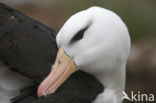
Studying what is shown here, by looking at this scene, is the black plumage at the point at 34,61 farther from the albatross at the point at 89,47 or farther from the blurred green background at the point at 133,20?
the blurred green background at the point at 133,20

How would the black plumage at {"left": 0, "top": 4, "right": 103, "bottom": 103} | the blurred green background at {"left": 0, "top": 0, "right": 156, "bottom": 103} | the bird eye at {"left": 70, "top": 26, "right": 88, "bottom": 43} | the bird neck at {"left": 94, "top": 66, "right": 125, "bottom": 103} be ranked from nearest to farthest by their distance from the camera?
the bird eye at {"left": 70, "top": 26, "right": 88, "bottom": 43}
the black plumage at {"left": 0, "top": 4, "right": 103, "bottom": 103}
the bird neck at {"left": 94, "top": 66, "right": 125, "bottom": 103}
the blurred green background at {"left": 0, "top": 0, "right": 156, "bottom": 103}

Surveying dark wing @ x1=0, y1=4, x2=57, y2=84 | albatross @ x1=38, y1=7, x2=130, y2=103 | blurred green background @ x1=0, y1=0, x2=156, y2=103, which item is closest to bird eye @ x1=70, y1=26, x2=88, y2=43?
albatross @ x1=38, y1=7, x2=130, y2=103

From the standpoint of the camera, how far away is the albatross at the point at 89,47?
400cm

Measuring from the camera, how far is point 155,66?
26.1ft

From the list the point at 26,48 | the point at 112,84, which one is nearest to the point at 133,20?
the point at 112,84

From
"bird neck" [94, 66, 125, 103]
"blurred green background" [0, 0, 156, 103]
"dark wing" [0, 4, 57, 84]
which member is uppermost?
"dark wing" [0, 4, 57, 84]

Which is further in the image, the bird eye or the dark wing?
the dark wing

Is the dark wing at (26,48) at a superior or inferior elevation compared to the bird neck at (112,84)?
superior

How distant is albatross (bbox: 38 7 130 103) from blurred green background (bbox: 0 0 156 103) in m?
3.60

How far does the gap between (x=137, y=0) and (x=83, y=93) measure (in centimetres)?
561

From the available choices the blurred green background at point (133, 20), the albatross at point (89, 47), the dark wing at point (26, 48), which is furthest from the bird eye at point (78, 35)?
the blurred green background at point (133, 20)

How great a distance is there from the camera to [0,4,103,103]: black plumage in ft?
13.5

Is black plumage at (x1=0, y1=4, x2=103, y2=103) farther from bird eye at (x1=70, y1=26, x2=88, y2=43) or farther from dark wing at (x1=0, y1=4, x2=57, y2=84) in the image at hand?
bird eye at (x1=70, y1=26, x2=88, y2=43)

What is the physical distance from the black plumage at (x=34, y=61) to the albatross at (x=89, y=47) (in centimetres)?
7
